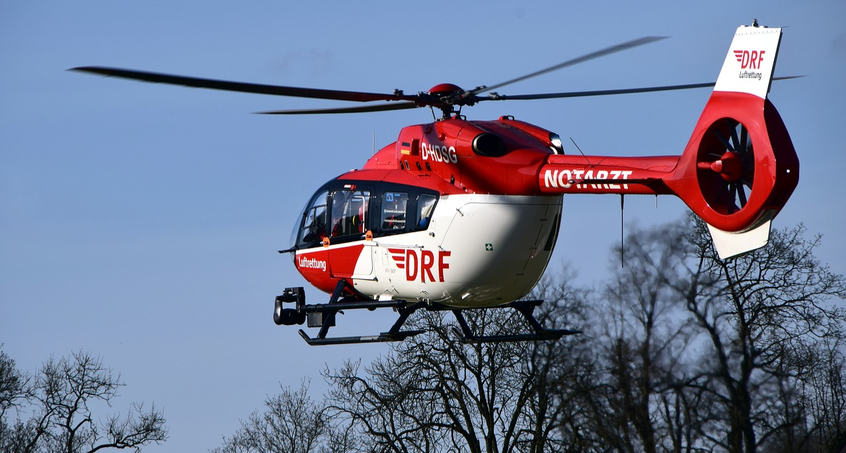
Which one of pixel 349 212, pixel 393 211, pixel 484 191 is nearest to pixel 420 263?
pixel 393 211

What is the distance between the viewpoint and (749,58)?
56.6ft

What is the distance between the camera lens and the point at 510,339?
22609 millimetres

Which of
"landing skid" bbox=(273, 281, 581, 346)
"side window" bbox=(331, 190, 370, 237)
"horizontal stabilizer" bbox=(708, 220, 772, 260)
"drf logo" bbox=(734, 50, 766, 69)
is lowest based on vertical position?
"horizontal stabilizer" bbox=(708, 220, 772, 260)

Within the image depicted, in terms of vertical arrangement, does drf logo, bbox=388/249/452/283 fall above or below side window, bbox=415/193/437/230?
below

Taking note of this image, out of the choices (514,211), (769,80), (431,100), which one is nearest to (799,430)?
(769,80)

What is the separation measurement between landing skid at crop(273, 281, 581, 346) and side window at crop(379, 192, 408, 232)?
1.35 meters

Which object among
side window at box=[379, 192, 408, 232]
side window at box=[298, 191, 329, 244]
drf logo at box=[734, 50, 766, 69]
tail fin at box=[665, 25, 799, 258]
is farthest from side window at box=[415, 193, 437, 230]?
drf logo at box=[734, 50, 766, 69]

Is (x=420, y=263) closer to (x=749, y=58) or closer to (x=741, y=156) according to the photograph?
(x=741, y=156)

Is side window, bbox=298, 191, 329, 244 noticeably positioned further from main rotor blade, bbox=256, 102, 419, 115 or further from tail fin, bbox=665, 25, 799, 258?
tail fin, bbox=665, 25, 799, 258

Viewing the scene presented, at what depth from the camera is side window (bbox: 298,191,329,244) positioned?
24.2 metres

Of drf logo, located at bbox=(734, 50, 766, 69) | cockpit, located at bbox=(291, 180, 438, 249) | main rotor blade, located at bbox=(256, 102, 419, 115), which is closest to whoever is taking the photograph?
drf logo, located at bbox=(734, 50, 766, 69)

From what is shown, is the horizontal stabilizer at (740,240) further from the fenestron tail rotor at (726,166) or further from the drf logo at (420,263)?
the drf logo at (420,263)

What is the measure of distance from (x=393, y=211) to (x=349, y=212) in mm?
1526

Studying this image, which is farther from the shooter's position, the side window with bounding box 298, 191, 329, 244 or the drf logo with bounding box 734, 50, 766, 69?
the side window with bounding box 298, 191, 329, 244
